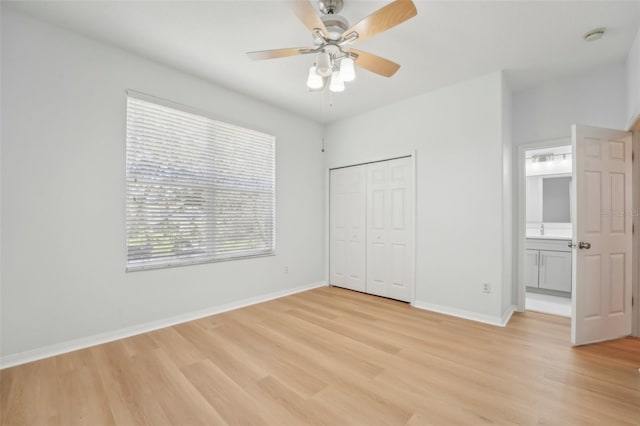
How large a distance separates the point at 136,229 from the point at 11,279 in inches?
37.2

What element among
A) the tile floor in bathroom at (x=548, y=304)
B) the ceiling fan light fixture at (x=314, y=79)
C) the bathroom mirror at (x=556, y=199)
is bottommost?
the tile floor in bathroom at (x=548, y=304)

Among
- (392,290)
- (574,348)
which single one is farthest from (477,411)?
(392,290)

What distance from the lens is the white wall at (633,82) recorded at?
7.95 ft

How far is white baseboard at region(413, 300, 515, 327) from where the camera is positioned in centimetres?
310

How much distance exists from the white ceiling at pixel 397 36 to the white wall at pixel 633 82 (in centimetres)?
11

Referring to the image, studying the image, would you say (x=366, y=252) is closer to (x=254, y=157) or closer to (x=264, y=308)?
(x=264, y=308)

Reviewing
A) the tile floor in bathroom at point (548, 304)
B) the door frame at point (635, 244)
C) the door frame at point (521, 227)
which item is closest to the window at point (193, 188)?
the door frame at point (521, 227)

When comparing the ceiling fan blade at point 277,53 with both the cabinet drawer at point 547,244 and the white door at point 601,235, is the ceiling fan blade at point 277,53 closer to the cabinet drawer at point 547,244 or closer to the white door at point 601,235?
the white door at point 601,235

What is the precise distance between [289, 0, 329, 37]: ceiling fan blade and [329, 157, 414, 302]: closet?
8.28 feet

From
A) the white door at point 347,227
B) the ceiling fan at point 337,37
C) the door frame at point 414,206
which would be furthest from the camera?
the white door at point 347,227

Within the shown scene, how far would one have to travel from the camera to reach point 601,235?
A: 2.72 metres

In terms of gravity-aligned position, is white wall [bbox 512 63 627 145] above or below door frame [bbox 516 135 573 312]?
above

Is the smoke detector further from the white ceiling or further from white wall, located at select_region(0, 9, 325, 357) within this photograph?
white wall, located at select_region(0, 9, 325, 357)

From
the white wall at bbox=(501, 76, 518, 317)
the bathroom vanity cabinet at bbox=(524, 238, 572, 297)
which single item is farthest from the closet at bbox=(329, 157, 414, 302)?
the bathroom vanity cabinet at bbox=(524, 238, 572, 297)
